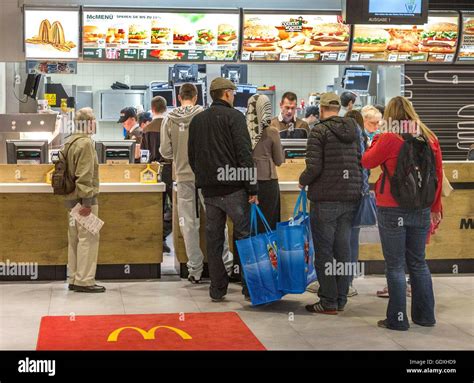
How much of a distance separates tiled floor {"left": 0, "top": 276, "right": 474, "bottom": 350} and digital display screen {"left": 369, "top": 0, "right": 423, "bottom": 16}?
111 inches

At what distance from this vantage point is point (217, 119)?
7.06 m

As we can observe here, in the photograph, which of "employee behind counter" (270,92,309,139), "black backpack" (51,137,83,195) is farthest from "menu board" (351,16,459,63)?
"black backpack" (51,137,83,195)

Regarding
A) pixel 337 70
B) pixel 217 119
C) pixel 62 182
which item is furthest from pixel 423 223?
pixel 337 70

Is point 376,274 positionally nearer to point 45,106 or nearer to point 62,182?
point 62,182

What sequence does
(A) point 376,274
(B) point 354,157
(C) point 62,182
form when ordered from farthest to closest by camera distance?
(A) point 376,274
(C) point 62,182
(B) point 354,157

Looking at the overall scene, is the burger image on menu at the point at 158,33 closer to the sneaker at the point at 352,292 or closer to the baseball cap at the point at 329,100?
the baseball cap at the point at 329,100

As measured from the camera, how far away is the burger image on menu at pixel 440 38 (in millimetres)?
10078

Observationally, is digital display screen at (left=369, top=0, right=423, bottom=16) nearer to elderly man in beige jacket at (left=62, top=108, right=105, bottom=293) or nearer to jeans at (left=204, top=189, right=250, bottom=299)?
jeans at (left=204, top=189, right=250, bottom=299)

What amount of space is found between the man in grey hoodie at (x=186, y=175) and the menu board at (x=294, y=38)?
1811mm

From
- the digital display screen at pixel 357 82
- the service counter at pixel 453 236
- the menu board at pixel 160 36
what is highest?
the menu board at pixel 160 36

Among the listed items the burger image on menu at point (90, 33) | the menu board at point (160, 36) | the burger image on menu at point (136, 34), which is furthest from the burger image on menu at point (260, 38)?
the burger image on menu at point (90, 33)

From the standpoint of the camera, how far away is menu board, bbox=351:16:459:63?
9.94m

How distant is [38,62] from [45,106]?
3.66ft

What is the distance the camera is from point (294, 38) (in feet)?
32.1
